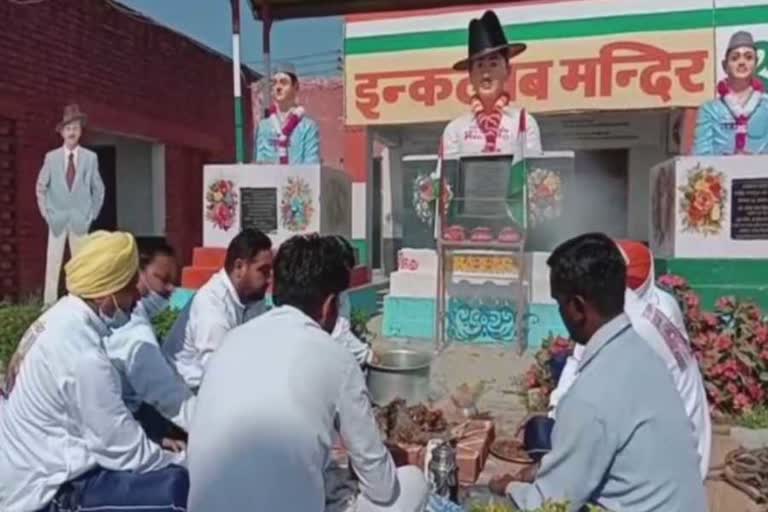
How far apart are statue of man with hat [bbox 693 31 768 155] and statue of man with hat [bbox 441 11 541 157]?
140 cm

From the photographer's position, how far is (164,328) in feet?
18.8

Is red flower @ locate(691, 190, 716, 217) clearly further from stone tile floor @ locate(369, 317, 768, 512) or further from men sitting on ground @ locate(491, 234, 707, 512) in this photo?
men sitting on ground @ locate(491, 234, 707, 512)

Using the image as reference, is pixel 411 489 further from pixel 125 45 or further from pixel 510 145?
pixel 125 45

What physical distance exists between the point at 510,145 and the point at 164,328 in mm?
3193

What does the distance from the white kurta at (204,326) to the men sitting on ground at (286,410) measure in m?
1.32

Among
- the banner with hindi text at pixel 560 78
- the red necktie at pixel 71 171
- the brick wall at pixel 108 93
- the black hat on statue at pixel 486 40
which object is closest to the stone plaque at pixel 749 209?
the black hat on statue at pixel 486 40

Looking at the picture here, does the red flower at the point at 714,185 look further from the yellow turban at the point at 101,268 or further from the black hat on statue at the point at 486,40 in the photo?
the yellow turban at the point at 101,268

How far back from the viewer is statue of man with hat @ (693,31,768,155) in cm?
631

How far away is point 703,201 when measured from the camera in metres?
6.25

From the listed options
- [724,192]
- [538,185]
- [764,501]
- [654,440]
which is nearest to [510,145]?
[724,192]

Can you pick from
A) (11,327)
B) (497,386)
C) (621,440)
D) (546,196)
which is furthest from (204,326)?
(546,196)

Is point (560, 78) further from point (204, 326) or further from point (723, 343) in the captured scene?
point (204, 326)

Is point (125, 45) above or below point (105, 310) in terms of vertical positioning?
above

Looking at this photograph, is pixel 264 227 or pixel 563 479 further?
pixel 264 227
